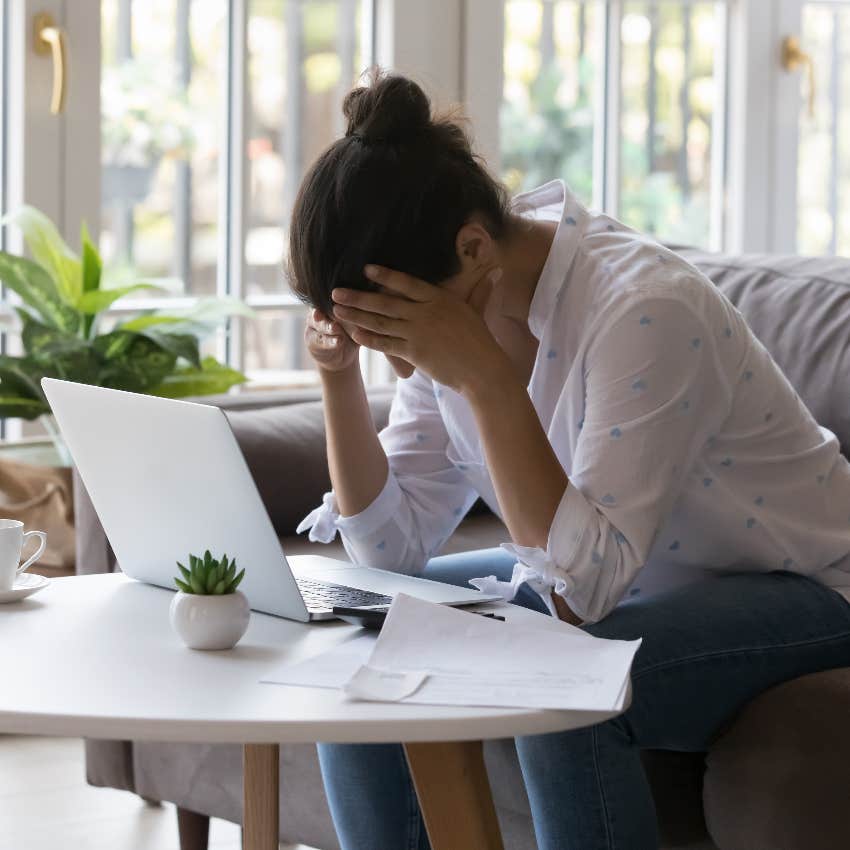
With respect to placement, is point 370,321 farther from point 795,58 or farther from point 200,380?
point 795,58

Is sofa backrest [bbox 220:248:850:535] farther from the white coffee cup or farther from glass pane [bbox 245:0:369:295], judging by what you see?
glass pane [bbox 245:0:369:295]

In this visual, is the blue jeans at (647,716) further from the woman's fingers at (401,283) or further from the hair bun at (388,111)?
the hair bun at (388,111)

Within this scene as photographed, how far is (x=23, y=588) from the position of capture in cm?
127

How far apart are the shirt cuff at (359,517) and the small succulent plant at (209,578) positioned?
0.40 meters

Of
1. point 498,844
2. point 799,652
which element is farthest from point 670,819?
point 498,844

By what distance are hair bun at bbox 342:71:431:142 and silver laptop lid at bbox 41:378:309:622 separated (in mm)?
317

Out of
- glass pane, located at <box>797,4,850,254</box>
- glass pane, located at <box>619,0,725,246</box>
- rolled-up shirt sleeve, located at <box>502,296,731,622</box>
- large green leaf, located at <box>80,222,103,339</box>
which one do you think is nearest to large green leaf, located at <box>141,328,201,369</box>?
large green leaf, located at <box>80,222,103,339</box>

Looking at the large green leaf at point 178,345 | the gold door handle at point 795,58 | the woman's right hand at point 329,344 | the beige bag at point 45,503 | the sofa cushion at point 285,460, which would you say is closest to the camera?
the woman's right hand at point 329,344

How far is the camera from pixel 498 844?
1.08 meters

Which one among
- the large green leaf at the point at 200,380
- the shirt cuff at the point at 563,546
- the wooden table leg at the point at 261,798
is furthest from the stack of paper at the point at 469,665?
the large green leaf at the point at 200,380

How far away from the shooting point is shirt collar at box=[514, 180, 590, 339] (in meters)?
1.41

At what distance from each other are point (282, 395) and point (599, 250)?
1043 millimetres

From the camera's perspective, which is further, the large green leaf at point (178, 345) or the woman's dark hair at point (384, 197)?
the large green leaf at point (178, 345)

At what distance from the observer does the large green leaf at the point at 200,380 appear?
8.13ft
